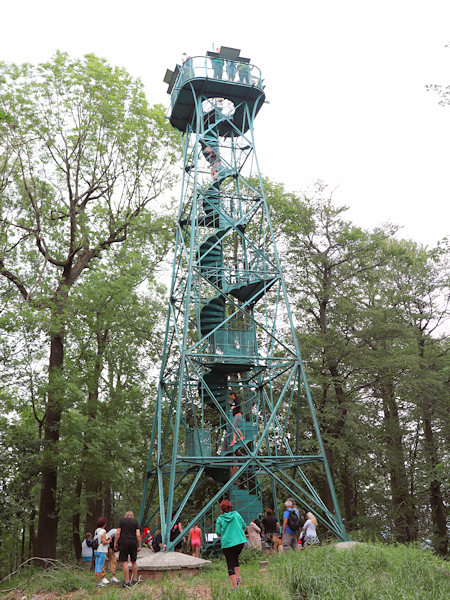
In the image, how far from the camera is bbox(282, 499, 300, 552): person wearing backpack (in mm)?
11859

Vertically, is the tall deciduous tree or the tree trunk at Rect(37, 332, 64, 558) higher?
the tall deciduous tree

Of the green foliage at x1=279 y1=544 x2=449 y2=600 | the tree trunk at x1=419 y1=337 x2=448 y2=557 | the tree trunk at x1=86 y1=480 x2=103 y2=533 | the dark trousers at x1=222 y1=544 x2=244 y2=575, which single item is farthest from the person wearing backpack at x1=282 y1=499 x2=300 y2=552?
the tree trunk at x1=419 y1=337 x2=448 y2=557

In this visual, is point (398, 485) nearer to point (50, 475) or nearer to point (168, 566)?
point (50, 475)

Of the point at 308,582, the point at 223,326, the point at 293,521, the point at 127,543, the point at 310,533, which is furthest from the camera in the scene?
the point at 223,326

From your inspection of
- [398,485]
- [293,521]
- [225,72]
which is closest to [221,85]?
[225,72]

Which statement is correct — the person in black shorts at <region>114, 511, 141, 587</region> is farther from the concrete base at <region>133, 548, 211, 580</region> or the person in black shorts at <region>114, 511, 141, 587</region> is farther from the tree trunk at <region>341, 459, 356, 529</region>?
the tree trunk at <region>341, 459, 356, 529</region>

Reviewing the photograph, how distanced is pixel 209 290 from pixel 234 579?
17.8 metres

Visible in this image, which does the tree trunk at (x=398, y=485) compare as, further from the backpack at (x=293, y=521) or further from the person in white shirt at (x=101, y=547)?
the person in white shirt at (x=101, y=547)

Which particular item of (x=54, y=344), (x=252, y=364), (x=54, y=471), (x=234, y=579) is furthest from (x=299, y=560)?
(x=54, y=344)

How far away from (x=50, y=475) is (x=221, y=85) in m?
14.2

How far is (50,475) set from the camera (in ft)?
59.0

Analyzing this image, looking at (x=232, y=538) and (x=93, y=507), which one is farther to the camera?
(x=93, y=507)

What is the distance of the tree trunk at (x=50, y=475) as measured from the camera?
17.2 meters

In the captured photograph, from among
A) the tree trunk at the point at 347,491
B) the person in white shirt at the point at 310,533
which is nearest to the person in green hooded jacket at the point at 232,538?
the person in white shirt at the point at 310,533
